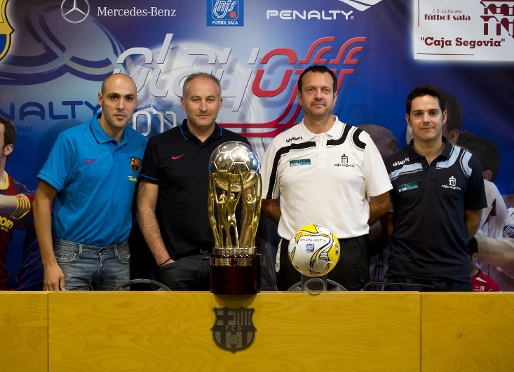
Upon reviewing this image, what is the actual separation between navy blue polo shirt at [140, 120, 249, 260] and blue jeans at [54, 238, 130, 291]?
280 millimetres

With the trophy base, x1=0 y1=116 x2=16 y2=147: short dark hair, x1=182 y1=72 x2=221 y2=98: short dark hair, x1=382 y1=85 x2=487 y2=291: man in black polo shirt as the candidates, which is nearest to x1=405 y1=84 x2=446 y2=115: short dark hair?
x1=382 y1=85 x2=487 y2=291: man in black polo shirt

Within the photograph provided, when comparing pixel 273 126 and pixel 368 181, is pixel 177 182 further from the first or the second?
pixel 368 181

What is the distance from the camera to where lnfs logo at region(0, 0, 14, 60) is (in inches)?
140

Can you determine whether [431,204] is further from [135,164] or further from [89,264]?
[89,264]

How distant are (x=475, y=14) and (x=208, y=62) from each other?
1564 mm

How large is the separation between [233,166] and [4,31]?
2.14 metres

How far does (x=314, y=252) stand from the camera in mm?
2107

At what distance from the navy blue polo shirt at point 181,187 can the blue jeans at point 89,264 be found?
0.28 metres

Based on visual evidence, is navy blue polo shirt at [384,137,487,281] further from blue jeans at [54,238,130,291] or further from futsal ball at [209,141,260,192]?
blue jeans at [54,238,130,291]

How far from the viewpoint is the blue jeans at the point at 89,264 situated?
3145mm

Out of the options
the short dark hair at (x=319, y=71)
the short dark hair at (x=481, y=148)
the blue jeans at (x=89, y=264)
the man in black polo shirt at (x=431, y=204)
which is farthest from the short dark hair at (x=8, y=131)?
the short dark hair at (x=481, y=148)

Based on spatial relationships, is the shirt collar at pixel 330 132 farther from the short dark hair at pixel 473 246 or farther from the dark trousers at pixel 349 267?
the short dark hair at pixel 473 246

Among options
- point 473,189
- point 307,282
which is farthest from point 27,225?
point 473,189

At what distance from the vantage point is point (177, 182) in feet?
10.5
